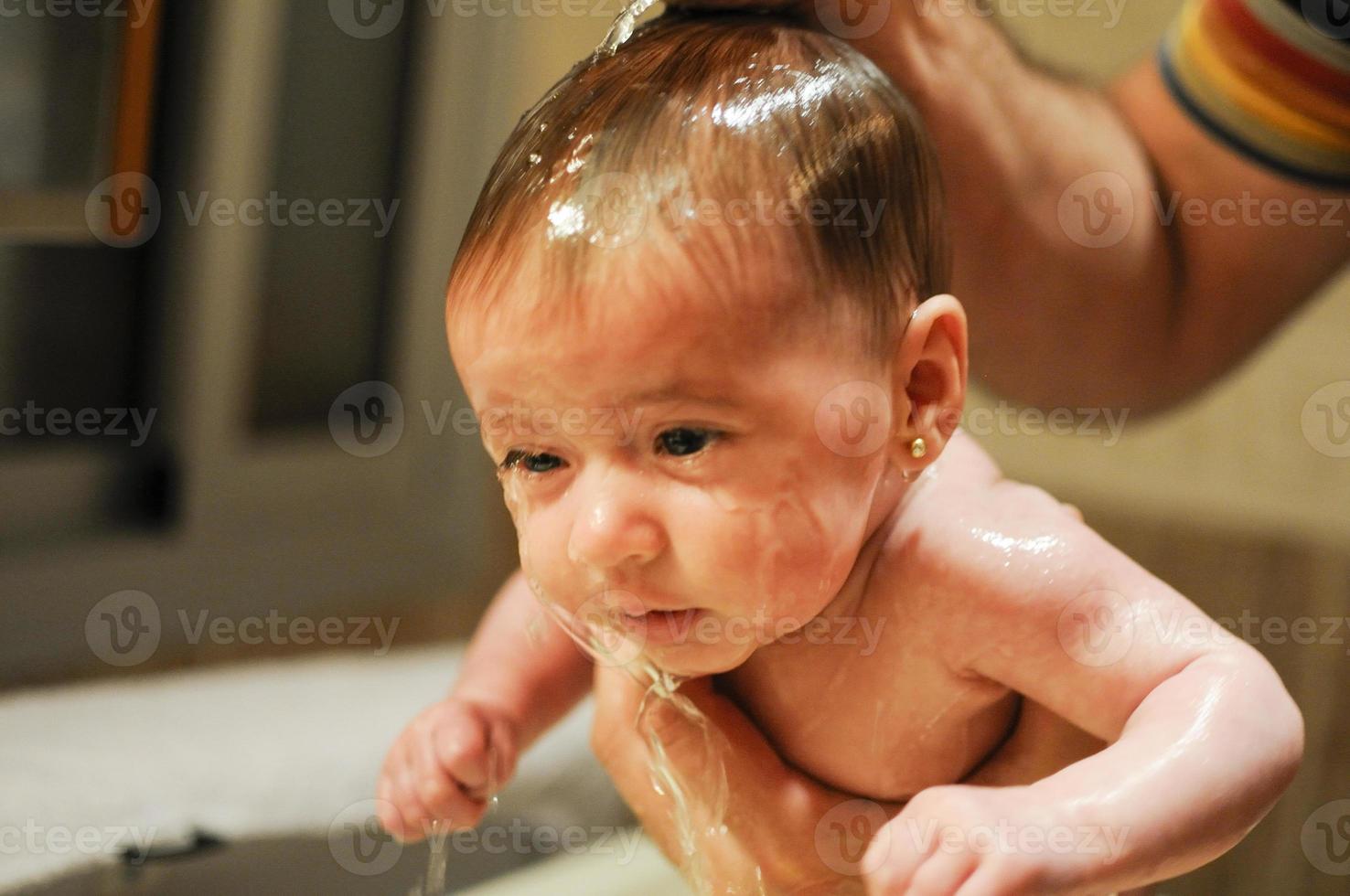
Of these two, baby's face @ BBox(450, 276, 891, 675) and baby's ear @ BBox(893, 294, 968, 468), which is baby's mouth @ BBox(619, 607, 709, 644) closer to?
baby's face @ BBox(450, 276, 891, 675)

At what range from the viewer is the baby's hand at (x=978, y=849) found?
0.39 metres

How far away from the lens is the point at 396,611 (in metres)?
1.56

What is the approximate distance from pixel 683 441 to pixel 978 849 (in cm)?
15

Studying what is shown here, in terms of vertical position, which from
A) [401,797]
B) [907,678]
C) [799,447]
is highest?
[799,447]

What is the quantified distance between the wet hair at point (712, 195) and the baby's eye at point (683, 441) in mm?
40

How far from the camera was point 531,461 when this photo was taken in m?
0.47

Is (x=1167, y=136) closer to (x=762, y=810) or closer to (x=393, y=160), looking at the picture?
(x=762, y=810)

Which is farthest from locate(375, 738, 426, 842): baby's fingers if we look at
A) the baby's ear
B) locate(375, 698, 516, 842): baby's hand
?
the baby's ear

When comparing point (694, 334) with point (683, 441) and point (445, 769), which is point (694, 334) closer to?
point (683, 441)

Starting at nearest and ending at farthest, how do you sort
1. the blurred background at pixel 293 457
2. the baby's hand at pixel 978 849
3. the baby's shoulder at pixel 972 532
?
the baby's hand at pixel 978 849 < the baby's shoulder at pixel 972 532 < the blurred background at pixel 293 457

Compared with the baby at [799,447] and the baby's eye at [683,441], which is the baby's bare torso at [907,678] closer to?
the baby at [799,447]

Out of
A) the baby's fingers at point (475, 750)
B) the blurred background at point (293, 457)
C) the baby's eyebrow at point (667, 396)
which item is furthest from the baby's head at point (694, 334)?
the blurred background at point (293, 457)

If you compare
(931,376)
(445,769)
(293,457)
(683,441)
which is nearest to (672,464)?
(683,441)

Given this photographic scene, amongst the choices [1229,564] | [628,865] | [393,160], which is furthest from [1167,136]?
[393,160]
